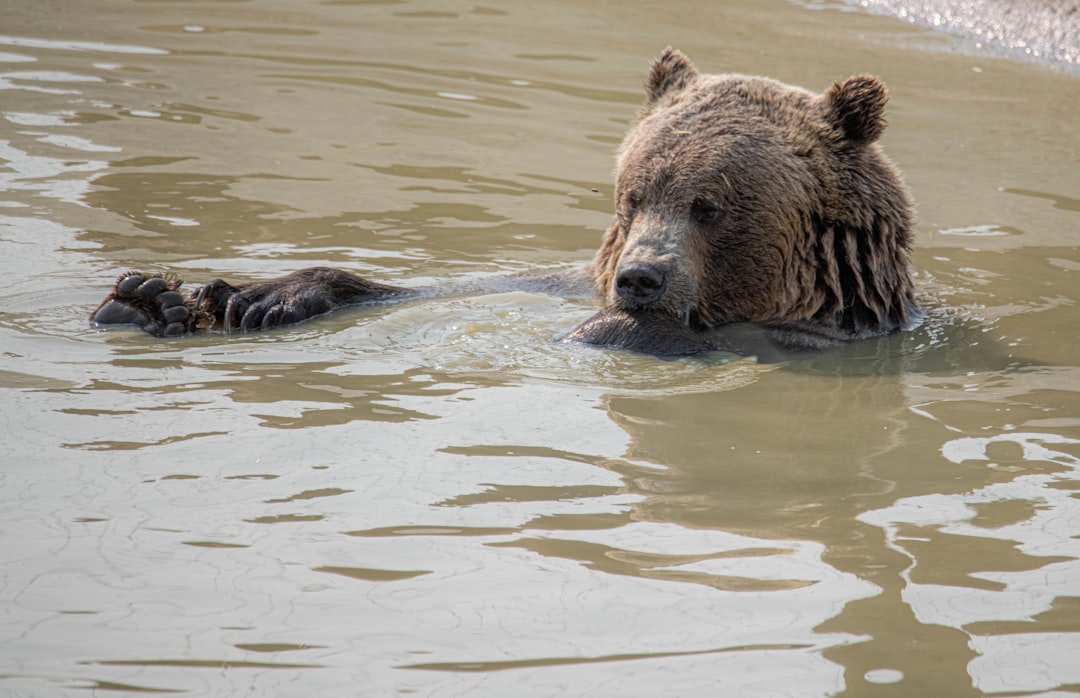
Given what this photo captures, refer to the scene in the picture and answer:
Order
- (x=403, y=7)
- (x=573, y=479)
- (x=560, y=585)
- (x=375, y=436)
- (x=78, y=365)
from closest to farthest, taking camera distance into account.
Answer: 1. (x=560, y=585)
2. (x=573, y=479)
3. (x=375, y=436)
4. (x=78, y=365)
5. (x=403, y=7)

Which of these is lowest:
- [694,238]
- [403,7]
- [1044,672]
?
[1044,672]

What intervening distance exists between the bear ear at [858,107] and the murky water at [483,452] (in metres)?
0.99

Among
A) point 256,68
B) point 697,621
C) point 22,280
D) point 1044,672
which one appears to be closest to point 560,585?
point 697,621

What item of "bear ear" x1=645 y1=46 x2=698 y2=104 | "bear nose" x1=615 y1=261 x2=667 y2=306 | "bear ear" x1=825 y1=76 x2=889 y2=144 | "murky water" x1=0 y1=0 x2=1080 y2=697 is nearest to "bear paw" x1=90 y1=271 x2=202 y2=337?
"murky water" x1=0 y1=0 x2=1080 y2=697

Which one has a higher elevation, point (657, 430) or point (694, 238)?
point (694, 238)

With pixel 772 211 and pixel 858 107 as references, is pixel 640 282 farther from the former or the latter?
pixel 858 107

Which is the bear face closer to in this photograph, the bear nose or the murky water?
the bear nose

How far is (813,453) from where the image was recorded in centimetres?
485

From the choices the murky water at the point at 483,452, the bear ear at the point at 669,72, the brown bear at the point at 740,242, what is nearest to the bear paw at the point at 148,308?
the brown bear at the point at 740,242

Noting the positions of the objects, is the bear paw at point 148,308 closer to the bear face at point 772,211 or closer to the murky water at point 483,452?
the murky water at point 483,452

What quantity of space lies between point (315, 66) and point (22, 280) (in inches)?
212

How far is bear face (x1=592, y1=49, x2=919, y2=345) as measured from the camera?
6.26 metres

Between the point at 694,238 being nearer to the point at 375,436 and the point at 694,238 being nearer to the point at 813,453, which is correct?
the point at 813,453

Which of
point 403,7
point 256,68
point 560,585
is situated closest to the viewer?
point 560,585
